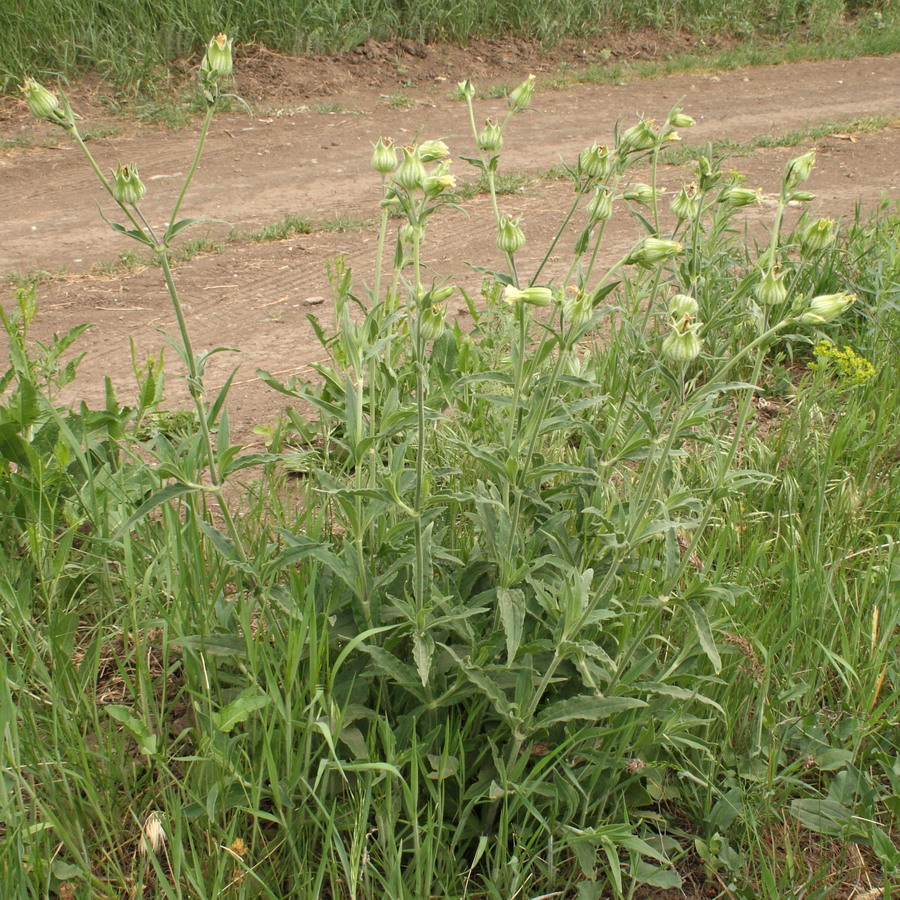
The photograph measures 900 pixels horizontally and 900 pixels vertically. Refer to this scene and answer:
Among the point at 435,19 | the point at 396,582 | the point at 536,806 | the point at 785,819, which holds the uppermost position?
the point at 435,19

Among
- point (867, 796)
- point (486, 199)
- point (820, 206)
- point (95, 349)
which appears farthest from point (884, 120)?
point (867, 796)

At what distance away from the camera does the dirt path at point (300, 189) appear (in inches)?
151

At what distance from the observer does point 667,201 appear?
5395 millimetres

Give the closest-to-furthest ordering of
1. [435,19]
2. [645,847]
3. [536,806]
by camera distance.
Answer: [645,847] → [536,806] → [435,19]

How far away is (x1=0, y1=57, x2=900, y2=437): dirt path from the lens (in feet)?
12.6

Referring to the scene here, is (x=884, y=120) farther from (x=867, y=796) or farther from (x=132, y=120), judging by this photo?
(x=867, y=796)

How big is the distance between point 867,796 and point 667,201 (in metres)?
4.15

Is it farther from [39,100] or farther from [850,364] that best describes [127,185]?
[850,364]

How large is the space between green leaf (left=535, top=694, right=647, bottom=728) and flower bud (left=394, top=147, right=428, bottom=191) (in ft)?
3.07

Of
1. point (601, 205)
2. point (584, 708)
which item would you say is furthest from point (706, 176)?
point (584, 708)

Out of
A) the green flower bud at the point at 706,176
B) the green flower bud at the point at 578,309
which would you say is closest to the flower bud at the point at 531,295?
the green flower bud at the point at 578,309

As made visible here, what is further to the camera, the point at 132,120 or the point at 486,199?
the point at 132,120

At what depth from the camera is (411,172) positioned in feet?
5.22

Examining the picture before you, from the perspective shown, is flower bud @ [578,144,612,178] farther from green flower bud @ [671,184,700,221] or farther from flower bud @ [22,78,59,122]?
flower bud @ [22,78,59,122]
